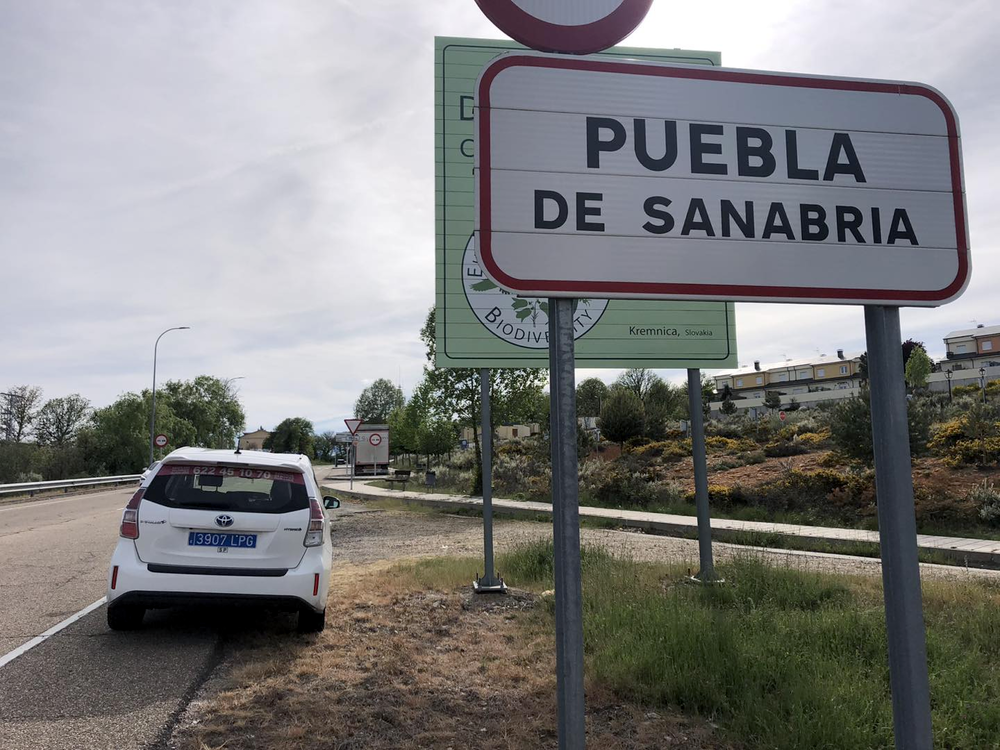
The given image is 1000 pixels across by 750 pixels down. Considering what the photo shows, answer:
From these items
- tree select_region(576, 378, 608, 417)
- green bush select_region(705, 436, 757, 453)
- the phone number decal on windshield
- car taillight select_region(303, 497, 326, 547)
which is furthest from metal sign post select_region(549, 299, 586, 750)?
tree select_region(576, 378, 608, 417)

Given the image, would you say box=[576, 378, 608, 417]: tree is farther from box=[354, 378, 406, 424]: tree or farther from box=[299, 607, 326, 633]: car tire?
box=[354, 378, 406, 424]: tree

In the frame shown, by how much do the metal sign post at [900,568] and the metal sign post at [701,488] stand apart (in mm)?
5188

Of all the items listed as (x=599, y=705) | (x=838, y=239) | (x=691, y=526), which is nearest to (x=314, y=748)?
(x=599, y=705)

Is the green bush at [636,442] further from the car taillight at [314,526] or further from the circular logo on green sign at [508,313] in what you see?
the car taillight at [314,526]

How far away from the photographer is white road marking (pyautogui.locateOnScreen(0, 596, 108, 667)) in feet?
17.7

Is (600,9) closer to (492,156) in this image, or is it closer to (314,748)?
(492,156)

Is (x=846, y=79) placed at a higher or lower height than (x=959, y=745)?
higher

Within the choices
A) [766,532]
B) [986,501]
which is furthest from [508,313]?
[986,501]

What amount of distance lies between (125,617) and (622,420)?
25826mm

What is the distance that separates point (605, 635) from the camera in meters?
5.13

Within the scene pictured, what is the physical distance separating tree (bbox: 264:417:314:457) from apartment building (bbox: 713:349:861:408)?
73.7 m

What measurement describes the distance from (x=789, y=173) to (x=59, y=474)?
59621mm

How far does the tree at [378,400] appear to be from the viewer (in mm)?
129625

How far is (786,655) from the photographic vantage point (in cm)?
439
